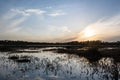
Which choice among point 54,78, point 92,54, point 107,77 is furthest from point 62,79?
point 92,54

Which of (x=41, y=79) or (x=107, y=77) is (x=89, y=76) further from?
(x=41, y=79)

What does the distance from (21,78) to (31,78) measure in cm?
82

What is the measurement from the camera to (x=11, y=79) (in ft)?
55.6

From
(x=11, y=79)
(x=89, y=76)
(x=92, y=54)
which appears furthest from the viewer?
(x=92, y=54)

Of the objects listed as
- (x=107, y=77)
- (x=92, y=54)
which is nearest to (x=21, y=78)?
(x=107, y=77)

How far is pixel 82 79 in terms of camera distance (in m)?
17.6

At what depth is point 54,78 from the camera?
17.7 metres

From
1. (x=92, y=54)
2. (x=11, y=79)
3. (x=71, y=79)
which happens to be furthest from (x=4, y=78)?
(x=92, y=54)

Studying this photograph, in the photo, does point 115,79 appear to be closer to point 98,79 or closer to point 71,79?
point 98,79

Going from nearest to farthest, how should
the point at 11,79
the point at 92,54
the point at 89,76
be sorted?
the point at 11,79 → the point at 89,76 → the point at 92,54

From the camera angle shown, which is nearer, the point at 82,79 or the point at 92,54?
the point at 82,79

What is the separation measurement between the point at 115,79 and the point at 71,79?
3577 mm

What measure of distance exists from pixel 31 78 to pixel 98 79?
5.62 metres

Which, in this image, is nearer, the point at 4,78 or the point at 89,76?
the point at 4,78
